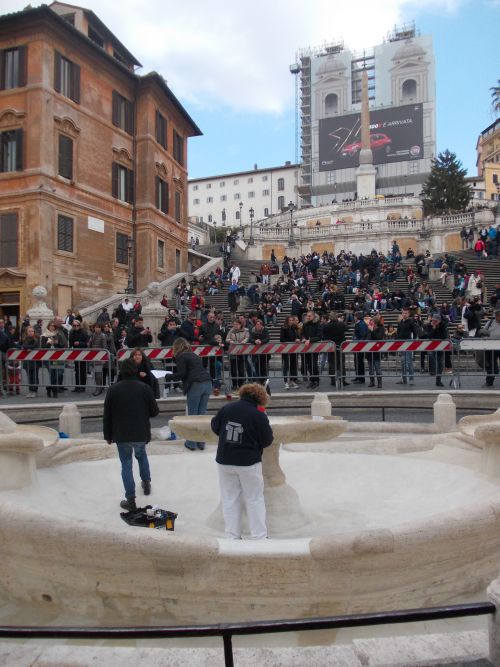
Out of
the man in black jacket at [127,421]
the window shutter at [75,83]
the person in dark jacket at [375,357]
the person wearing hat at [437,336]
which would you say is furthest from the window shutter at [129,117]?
the man in black jacket at [127,421]

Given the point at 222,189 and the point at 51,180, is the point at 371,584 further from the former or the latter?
the point at 222,189

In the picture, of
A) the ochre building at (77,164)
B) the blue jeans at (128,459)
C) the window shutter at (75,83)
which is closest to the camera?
the blue jeans at (128,459)

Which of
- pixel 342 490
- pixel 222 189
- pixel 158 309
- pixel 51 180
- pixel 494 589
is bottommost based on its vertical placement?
pixel 342 490

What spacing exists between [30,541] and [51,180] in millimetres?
24545

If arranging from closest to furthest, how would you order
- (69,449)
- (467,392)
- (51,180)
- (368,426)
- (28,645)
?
(28,645) < (69,449) < (368,426) < (467,392) < (51,180)

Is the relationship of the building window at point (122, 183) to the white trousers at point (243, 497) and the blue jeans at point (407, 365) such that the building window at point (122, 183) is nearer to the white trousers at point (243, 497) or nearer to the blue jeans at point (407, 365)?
the blue jeans at point (407, 365)

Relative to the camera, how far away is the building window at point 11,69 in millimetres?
26031

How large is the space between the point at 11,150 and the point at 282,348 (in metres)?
19.6

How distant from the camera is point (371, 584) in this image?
3.79m

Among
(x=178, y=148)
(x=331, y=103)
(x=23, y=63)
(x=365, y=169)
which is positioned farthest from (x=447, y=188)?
(x=23, y=63)

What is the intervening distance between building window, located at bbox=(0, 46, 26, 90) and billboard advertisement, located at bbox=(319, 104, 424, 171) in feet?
195

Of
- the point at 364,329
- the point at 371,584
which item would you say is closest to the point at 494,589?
the point at 371,584

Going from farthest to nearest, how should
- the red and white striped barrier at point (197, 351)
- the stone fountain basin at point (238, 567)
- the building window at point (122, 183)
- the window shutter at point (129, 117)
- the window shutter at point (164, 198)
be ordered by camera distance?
the window shutter at point (164, 198) < the window shutter at point (129, 117) < the building window at point (122, 183) < the red and white striped barrier at point (197, 351) < the stone fountain basin at point (238, 567)

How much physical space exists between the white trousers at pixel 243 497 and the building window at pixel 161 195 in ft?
98.0
